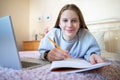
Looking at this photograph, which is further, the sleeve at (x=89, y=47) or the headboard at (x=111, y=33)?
the headboard at (x=111, y=33)

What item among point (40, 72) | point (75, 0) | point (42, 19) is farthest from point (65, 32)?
point (42, 19)

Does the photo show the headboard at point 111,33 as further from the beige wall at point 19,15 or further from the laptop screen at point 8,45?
the beige wall at point 19,15

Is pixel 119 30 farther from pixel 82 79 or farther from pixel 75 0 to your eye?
pixel 82 79

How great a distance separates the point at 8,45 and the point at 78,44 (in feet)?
1.62

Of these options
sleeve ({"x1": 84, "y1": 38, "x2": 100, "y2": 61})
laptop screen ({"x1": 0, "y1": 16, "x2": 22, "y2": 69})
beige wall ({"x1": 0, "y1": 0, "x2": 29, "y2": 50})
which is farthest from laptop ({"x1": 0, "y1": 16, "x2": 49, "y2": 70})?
beige wall ({"x1": 0, "y1": 0, "x2": 29, "y2": 50})

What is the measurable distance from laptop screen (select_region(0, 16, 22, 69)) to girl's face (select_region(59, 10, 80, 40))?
44cm

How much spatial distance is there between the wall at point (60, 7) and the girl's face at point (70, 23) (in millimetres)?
1299

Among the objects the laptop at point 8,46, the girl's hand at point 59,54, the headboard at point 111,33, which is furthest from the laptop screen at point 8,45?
the headboard at point 111,33

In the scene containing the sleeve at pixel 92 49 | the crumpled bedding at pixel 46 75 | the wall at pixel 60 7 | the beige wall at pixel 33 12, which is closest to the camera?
the crumpled bedding at pixel 46 75

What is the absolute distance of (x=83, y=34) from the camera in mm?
1059

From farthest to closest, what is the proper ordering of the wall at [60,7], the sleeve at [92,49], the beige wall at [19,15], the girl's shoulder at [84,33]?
the beige wall at [19,15] → the wall at [60,7] → the girl's shoulder at [84,33] → the sleeve at [92,49]

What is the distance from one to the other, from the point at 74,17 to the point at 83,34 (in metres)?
0.12

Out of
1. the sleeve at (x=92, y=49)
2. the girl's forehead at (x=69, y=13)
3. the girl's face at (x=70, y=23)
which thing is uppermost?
the girl's forehead at (x=69, y=13)

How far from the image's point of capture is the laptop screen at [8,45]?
0.57m
